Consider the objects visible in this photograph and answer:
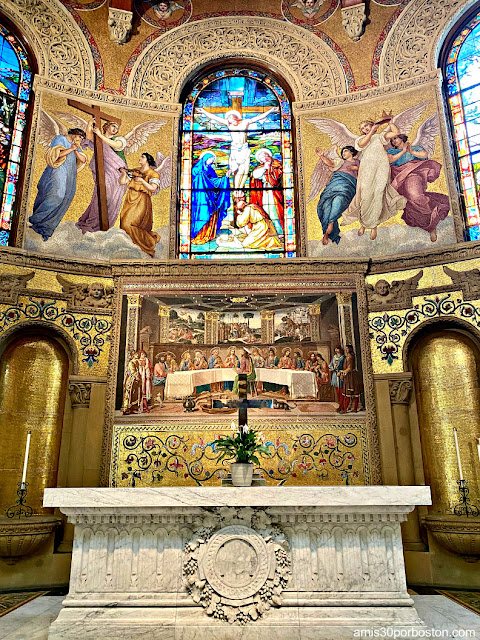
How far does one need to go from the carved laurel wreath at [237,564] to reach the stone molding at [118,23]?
8742mm

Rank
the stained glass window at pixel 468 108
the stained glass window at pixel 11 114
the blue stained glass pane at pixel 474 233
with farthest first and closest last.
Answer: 1. the stained glass window at pixel 11 114
2. the stained glass window at pixel 468 108
3. the blue stained glass pane at pixel 474 233

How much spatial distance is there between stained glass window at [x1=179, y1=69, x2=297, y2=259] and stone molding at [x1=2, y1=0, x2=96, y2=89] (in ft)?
6.35

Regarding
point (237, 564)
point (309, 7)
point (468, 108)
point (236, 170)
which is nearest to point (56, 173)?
point (236, 170)

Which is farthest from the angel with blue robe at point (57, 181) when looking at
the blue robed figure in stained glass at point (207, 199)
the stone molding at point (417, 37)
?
the stone molding at point (417, 37)

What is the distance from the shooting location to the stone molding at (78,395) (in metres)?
7.88

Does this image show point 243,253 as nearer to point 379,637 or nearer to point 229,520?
point 229,520

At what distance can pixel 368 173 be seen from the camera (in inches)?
356

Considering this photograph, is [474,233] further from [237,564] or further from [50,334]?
[50,334]

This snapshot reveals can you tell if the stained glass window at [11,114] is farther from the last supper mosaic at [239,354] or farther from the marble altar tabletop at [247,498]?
the marble altar tabletop at [247,498]

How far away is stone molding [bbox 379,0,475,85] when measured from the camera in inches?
371

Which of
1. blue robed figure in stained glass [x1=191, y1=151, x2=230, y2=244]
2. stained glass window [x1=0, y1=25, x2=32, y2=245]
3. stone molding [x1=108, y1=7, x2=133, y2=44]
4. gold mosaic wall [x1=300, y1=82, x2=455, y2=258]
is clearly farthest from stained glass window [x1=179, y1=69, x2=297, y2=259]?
stained glass window [x1=0, y1=25, x2=32, y2=245]

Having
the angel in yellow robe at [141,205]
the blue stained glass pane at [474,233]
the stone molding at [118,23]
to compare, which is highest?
the stone molding at [118,23]

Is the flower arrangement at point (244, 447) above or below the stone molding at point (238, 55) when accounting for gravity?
below

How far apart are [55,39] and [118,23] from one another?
1.16 meters
